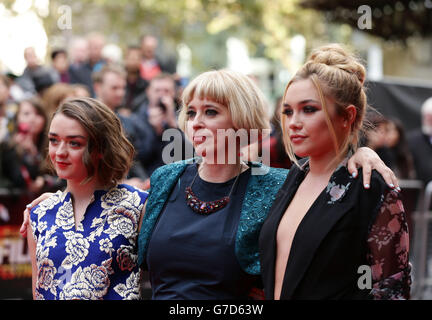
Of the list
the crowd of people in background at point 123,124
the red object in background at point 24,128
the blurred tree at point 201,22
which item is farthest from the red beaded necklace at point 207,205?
the blurred tree at point 201,22

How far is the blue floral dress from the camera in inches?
124

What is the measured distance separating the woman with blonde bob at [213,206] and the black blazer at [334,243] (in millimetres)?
380

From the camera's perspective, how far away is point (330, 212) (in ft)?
8.43

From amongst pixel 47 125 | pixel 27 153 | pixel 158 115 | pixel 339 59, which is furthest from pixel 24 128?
pixel 339 59

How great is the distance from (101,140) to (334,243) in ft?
4.64

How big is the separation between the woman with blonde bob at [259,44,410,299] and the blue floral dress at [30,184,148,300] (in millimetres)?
759

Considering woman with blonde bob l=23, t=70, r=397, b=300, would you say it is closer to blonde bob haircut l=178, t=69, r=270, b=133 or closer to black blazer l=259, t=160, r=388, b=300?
blonde bob haircut l=178, t=69, r=270, b=133

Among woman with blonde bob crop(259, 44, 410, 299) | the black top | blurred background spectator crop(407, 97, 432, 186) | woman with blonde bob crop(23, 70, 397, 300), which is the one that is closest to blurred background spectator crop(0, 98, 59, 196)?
woman with blonde bob crop(23, 70, 397, 300)

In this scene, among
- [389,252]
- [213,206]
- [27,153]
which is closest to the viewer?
[389,252]

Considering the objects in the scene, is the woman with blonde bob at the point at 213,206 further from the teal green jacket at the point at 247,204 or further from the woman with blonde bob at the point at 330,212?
the woman with blonde bob at the point at 330,212

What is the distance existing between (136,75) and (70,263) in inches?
243

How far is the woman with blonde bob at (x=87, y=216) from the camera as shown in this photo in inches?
124

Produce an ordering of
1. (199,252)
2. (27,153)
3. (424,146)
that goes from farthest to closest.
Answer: (424,146), (27,153), (199,252)

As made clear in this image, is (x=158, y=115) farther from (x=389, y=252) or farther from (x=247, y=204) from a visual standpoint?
(x=389, y=252)
